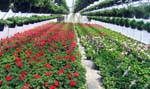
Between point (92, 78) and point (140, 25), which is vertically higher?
point (92, 78)

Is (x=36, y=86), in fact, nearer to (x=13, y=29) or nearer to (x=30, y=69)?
(x=30, y=69)

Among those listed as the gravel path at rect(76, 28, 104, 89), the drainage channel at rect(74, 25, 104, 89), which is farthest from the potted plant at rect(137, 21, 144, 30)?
the gravel path at rect(76, 28, 104, 89)

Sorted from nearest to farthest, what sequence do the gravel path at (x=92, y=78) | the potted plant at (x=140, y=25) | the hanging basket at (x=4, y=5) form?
the gravel path at (x=92, y=78), the hanging basket at (x=4, y=5), the potted plant at (x=140, y=25)

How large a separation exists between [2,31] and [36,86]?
48.8 feet

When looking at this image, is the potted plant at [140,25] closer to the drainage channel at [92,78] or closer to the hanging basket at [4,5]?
the hanging basket at [4,5]

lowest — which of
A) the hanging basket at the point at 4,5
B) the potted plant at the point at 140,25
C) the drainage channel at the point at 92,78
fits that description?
the potted plant at the point at 140,25

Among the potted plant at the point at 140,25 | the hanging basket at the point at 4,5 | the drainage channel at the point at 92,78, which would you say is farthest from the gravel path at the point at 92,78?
the potted plant at the point at 140,25

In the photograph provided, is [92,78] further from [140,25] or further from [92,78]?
[140,25]

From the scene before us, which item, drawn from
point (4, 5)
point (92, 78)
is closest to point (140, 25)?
point (4, 5)

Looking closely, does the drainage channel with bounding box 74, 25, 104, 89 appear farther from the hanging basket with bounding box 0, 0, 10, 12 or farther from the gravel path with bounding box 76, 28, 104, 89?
the hanging basket with bounding box 0, 0, 10, 12

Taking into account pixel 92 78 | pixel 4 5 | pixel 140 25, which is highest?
pixel 4 5

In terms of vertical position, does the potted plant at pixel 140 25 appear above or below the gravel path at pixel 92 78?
below

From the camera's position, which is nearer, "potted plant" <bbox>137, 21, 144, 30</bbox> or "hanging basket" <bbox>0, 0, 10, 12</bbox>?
"hanging basket" <bbox>0, 0, 10, 12</bbox>

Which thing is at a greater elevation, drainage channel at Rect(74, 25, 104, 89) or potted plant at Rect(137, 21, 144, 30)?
drainage channel at Rect(74, 25, 104, 89)
